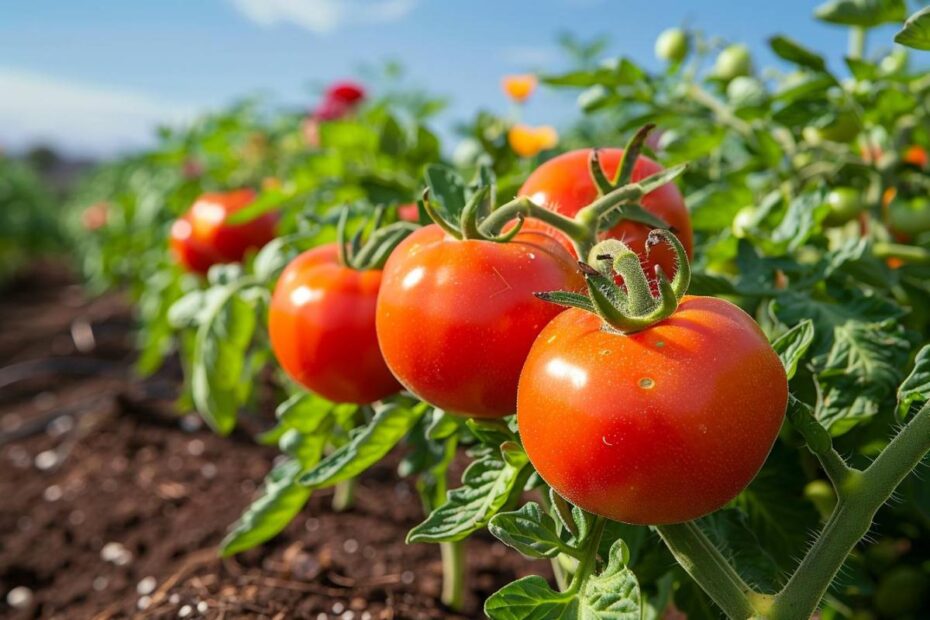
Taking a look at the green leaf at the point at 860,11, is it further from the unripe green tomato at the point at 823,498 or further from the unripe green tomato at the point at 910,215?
the unripe green tomato at the point at 823,498

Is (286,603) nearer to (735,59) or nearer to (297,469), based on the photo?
(297,469)

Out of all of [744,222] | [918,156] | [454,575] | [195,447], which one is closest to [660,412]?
[744,222]

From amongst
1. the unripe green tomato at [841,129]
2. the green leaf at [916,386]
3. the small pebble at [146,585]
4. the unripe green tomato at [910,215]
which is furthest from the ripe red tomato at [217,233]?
the green leaf at [916,386]

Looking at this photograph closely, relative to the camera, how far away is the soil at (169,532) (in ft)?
4.98

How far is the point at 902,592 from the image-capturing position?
1.41m

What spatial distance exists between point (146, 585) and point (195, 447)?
0.95 metres

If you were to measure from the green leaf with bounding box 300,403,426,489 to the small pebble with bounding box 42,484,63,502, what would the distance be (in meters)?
1.87

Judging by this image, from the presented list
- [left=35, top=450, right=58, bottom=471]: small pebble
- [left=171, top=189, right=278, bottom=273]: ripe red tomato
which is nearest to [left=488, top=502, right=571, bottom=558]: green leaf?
[left=171, top=189, right=278, bottom=273]: ripe red tomato

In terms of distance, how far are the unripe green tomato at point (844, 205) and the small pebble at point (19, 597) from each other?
6.16 ft

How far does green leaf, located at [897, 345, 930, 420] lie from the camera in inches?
31.7

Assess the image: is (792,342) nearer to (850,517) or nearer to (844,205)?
(850,517)

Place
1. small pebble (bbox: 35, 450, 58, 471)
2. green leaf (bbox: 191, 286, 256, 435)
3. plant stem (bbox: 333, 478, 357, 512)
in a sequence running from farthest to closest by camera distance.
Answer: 1. small pebble (bbox: 35, 450, 58, 471)
2. plant stem (bbox: 333, 478, 357, 512)
3. green leaf (bbox: 191, 286, 256, 435)

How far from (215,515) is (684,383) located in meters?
1.75

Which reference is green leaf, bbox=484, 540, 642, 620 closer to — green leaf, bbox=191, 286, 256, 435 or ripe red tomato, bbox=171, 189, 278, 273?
green leaf, bbox=191, 286, 256, 435
